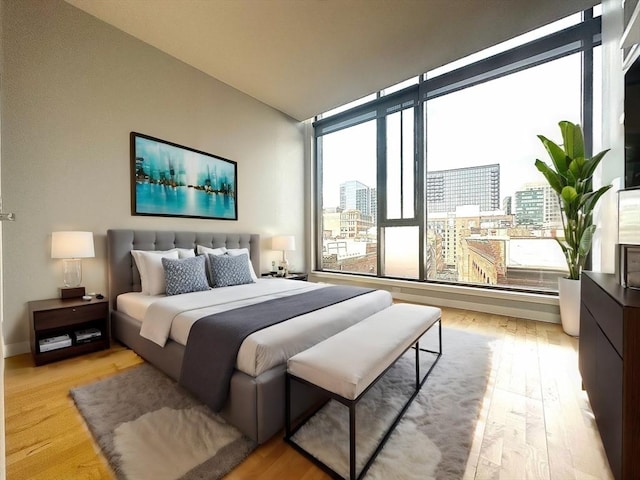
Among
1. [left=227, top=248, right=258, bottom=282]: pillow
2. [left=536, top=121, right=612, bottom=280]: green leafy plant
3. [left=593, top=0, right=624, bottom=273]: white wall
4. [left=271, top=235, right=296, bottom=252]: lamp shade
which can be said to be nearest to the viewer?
[left=593, top=0, right=624, bottom=273]: white wall

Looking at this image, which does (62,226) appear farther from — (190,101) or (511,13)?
(511,13)

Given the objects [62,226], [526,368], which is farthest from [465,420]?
[62,226]

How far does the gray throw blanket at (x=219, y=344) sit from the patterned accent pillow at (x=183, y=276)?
97cm

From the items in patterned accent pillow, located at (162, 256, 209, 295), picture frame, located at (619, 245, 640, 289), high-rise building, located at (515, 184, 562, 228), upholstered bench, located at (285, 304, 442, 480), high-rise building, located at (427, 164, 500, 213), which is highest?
high-rise building, located at (427, 164, 500, 213)

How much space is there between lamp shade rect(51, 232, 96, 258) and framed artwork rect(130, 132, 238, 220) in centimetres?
67

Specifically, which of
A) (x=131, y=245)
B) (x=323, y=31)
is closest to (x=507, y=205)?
(x=323, y=31)

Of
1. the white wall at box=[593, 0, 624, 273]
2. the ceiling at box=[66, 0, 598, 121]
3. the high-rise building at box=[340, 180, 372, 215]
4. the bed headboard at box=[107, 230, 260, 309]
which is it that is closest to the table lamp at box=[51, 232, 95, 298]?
the bed headboard at box=[107, 230, 260, 309]

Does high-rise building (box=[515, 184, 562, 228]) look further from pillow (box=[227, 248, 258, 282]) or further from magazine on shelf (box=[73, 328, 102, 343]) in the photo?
magazine on shelf (box=[73, 328, 102, 343])

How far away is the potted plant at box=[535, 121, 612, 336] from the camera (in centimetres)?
290

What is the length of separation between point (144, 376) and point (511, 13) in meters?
4.63

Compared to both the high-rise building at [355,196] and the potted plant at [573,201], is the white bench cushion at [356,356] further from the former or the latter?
the high-rise building at [355,196]

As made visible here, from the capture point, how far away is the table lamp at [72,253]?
250 cm

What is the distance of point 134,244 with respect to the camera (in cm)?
310

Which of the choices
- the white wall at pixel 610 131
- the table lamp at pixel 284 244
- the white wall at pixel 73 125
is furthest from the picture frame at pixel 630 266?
the white wall at pixel 73 125
